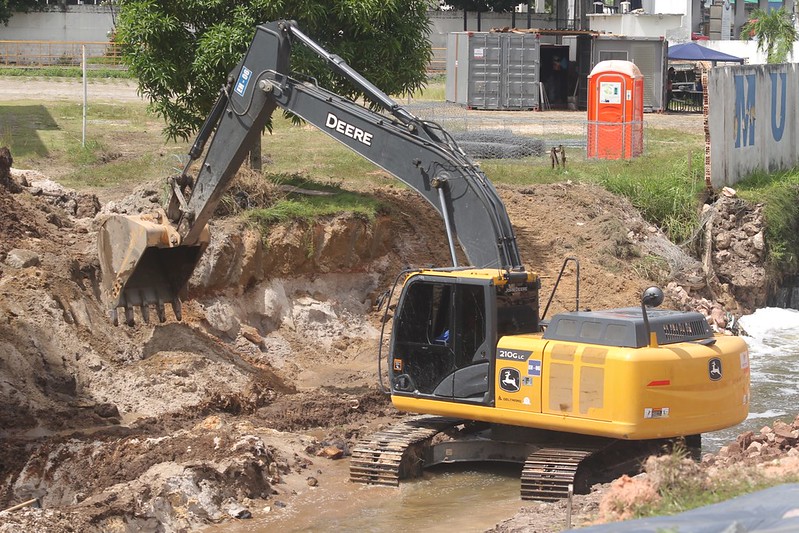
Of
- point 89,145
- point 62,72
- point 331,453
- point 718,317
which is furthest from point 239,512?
point 62,72

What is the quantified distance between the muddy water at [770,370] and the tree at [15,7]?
36275mm

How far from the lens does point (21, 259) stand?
16.0 m

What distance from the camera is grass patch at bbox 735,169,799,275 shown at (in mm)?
24625

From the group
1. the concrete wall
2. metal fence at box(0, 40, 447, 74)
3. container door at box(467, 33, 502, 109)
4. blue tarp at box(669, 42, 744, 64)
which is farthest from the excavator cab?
the concrete wall

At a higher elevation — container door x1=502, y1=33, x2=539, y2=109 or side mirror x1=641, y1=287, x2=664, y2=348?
container door x1=502, y1=33, x2=539, y2=109

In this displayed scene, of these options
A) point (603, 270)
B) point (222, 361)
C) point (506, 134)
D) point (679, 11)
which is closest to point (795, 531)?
point (222, 361)

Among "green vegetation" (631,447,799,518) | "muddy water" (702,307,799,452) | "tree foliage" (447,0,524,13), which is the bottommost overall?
"muddy water" (702,307,799,452)

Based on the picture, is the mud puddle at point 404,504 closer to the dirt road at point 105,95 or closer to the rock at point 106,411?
the rock at point 106,411

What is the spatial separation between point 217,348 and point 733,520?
9991mm

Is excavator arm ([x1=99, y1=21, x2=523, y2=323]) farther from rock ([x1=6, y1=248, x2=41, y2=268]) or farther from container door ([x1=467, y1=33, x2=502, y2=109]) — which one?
container door ([x1=467, y1=33, x2=502, y2=109])

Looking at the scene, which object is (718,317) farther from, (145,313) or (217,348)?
(145,313)

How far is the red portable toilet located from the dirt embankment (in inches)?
187

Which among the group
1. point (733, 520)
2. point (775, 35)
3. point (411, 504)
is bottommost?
point (411, 504)

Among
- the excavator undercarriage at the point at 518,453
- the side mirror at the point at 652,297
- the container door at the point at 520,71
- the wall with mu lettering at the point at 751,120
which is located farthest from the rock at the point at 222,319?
the container door at the point at 520,71
